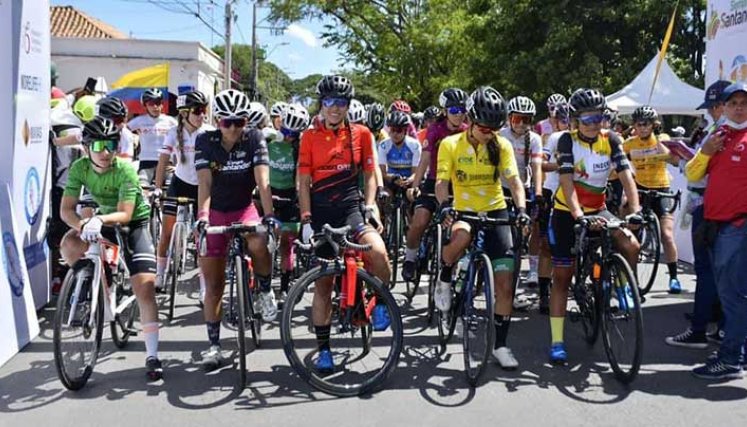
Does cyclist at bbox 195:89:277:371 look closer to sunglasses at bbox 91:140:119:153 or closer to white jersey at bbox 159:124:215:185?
sunglasses at bbox 91:140:119:153

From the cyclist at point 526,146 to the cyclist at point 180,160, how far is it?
3.23 metres

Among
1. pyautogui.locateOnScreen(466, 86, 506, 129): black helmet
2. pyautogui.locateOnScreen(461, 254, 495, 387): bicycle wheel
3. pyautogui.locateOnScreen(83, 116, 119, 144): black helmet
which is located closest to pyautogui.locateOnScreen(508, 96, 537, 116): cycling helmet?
pyautogui.locateOnScreen(466, 86, 506, 129): black helmet

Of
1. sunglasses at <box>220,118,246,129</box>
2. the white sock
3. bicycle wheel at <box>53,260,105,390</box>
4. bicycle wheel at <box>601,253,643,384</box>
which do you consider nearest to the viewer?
bicycle wheel at <box>53,260,105,390</box>

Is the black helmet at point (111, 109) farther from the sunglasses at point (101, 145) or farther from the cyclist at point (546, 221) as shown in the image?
the cyclist at point (546, 221)

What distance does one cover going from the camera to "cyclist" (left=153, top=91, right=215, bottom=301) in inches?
286

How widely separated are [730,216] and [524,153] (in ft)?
7.82

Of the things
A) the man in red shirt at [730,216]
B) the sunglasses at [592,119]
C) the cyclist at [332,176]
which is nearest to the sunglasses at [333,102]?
the cyclist at [332,176]

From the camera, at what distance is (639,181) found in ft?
28.4

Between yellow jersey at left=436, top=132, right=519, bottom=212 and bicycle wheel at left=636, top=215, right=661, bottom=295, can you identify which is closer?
yellow jersey at left=436, top=132, right=519, bottom=212

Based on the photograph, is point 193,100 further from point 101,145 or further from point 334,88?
point 334,88

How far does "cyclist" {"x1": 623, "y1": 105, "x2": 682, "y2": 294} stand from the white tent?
775 cm

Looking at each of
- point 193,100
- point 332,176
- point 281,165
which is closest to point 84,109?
point 193,100

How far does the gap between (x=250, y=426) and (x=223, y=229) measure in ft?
4.81

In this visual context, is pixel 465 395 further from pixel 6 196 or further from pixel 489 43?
pixel 489 43
